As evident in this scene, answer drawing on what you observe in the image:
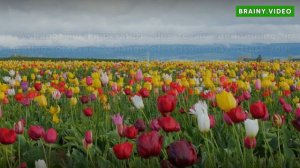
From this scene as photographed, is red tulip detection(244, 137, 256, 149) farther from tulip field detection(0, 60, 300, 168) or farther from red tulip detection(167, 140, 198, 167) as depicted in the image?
red tulip detection(167, 140, 198, 167)

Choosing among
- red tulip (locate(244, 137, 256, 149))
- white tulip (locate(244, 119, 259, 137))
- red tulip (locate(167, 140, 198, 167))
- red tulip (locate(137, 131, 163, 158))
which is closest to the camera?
red tulip (locate(167, 140, 198, 167))

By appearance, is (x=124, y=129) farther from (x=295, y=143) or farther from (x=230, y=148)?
(x=295, y=143)

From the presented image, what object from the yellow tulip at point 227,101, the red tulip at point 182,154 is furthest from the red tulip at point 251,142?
the red tulip at point 182,154

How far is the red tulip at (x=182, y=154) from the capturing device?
2278 millimetres

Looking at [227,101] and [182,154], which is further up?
[227,101]

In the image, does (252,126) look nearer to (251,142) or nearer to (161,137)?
(251,142)

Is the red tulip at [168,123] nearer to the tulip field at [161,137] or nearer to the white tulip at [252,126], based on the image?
the tulip field at [161,137]

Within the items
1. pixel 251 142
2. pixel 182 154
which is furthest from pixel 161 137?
pixel 251 142

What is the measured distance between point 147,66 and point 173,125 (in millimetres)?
11904

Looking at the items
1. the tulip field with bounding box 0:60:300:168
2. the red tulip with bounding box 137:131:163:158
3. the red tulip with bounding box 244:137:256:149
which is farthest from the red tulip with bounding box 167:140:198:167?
the red tulip with bounding box 244:137:256:149

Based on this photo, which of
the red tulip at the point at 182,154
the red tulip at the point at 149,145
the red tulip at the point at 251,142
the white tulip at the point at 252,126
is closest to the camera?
the red tulip at the point at 182,154

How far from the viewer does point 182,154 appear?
7.51 feet

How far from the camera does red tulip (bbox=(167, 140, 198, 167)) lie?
7.47 ft

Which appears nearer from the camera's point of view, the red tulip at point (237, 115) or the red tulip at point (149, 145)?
the red tulip at point (149, 145)
